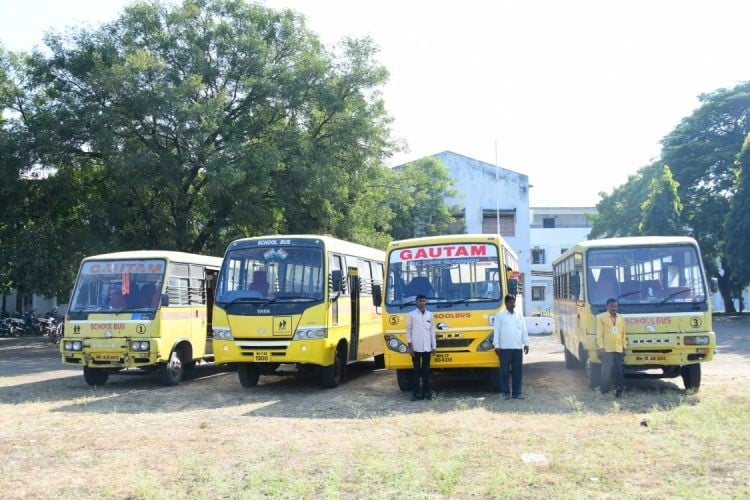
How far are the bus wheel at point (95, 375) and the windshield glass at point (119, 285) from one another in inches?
49.5

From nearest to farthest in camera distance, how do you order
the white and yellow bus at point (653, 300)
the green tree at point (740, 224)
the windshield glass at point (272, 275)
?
the white and yellow bus at point (653, 300) → the windshield glass at point (272, 275) → the green tree at point (740, 224)

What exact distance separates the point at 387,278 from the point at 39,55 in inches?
679

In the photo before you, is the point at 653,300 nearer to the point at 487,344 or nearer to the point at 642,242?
the point at 642,242

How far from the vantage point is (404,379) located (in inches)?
527

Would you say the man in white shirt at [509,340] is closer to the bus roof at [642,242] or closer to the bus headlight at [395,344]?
the bus headlight at [395,344]

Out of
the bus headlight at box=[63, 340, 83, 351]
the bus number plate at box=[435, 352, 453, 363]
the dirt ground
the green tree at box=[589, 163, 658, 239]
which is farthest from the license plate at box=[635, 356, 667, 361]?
the green tree at box=[589, 163, 658, 239]

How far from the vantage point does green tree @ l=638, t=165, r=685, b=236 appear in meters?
35.9

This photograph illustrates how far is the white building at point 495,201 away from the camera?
155 feet

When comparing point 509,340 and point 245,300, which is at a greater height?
point 245,300

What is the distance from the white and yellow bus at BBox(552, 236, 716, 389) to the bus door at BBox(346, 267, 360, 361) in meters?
4.66

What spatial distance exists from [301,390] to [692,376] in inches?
271

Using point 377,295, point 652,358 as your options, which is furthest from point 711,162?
point 377,295

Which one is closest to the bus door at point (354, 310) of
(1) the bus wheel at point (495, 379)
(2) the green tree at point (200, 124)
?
(1) the bus wheel at point (495, 379)

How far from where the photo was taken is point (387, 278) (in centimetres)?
1314
